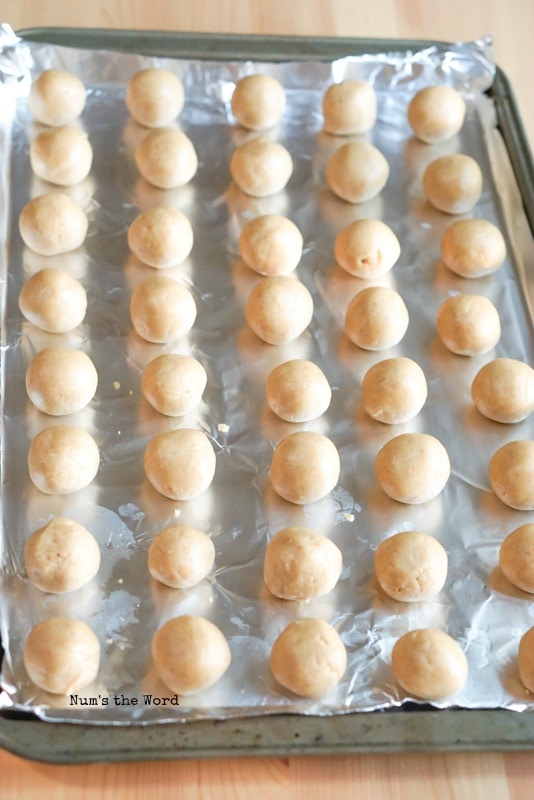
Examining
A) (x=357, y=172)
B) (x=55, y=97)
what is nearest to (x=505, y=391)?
(x=357, y=172)

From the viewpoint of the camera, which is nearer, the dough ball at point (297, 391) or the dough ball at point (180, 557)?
the dough ball at point (180, 557)

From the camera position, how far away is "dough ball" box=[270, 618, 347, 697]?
1297mm

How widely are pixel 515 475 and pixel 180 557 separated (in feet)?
2.03

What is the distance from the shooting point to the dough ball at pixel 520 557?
4.69ft

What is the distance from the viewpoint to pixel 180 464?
4.96ft

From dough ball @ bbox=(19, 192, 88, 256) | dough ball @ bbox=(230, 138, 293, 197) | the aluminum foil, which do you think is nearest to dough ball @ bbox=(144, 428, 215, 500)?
the aluminum foil

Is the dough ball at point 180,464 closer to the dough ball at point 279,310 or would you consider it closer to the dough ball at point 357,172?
the dough ball at point 279,310

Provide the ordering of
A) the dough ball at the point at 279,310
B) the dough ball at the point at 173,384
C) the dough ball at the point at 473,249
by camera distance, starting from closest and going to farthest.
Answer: the dough ball at the point at 173,384, the dough ball at the point at 279,310, the dough ball at the point at 473,249

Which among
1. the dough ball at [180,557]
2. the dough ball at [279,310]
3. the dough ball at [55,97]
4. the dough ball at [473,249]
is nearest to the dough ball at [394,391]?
the dough ball at [279,310]

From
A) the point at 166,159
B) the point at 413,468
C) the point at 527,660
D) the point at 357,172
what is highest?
the point at 166,159

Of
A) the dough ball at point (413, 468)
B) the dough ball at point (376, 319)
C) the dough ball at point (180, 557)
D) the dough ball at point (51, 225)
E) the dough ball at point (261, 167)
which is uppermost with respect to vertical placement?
the dough ball at point (261, 167)

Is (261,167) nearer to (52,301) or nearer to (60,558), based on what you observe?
(52,301)

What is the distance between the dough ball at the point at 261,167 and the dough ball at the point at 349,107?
0.16 m

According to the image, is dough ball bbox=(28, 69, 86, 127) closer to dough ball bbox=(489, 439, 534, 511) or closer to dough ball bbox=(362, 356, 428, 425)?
dough ball bbox=(362, 356, 428, 425)
